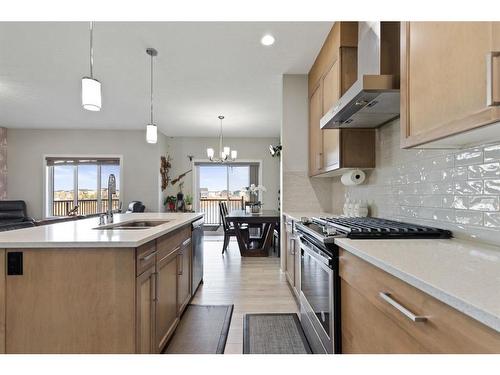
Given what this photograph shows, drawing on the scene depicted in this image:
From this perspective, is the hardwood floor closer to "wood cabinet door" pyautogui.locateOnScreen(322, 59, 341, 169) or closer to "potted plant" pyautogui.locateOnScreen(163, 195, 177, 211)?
"wood cabinet door" pyautogui.locateOnScreen(322, 59, 341, 169)

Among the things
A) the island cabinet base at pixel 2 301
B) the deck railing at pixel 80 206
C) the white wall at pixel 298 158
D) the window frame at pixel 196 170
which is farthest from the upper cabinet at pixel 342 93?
the deck railing at pixel 80 206

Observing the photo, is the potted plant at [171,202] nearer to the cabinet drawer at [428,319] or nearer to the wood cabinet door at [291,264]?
the wood cabinet door at [291,264]

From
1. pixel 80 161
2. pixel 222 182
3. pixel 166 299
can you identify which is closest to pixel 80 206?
pixel 80 161

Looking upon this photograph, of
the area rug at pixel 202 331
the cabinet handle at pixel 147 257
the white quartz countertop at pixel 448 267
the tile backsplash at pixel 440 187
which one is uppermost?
the tile backsplash at pixel 440 187

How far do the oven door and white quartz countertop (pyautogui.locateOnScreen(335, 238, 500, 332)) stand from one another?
28cm

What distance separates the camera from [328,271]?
4.97 ft

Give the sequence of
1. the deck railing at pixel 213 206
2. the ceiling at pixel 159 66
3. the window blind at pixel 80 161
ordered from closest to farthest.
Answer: the ceiling at pixel 159 66 → the window blind at pixel 80 161 → the deck railing at pixel 213 206

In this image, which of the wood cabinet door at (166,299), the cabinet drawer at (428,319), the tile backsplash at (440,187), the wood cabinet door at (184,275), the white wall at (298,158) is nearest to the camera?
the cabinet drawer at (428,319)

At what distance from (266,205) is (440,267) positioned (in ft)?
22.3

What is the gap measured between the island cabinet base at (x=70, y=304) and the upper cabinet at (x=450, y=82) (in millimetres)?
1606

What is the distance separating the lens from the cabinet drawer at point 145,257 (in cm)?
144

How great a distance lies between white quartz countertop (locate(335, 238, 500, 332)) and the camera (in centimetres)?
61
